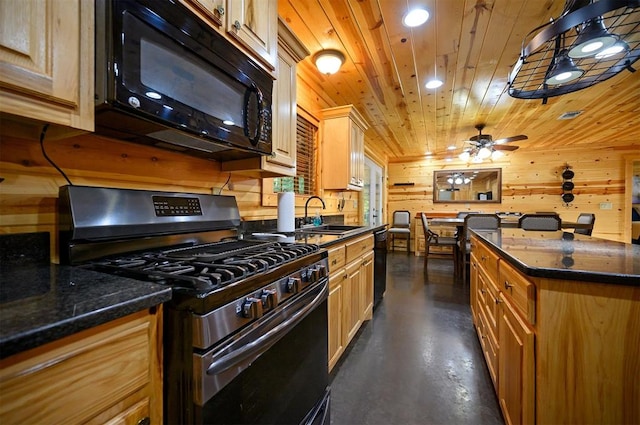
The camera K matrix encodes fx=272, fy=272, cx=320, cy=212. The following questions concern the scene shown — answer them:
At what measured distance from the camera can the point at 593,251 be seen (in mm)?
1367

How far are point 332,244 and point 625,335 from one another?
4.03ft

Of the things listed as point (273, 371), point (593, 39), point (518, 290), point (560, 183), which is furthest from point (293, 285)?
point (560, 183)

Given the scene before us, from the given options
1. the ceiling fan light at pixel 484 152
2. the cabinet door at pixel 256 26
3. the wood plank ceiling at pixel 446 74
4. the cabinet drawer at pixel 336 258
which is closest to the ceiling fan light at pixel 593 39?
the wood plank ceiling at pixel 446 74

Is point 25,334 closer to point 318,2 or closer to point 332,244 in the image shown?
point 332,244

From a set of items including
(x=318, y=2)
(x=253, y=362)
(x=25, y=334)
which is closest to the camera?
(x=25, y=334)

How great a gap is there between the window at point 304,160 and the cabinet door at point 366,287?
966 millimetres

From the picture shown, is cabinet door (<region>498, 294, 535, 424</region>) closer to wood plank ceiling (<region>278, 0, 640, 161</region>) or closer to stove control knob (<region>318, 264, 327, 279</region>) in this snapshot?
stove control knob (<region>318, 264, 327, 279</region>)

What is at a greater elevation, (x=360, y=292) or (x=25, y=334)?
(x=25, y=334)

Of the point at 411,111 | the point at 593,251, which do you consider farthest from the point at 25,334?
the point at 411,111

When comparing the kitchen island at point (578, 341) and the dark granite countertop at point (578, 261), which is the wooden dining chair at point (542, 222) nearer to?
the dark granite countertop at point (578, 261)

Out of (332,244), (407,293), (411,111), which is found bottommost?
(407,293)

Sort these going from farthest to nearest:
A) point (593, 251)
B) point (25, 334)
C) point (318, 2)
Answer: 1. point (318, 2)
2. point (593, 251)
3. point (25, 334)

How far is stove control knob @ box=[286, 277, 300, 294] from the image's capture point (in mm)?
1023

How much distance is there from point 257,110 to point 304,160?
1.58m
